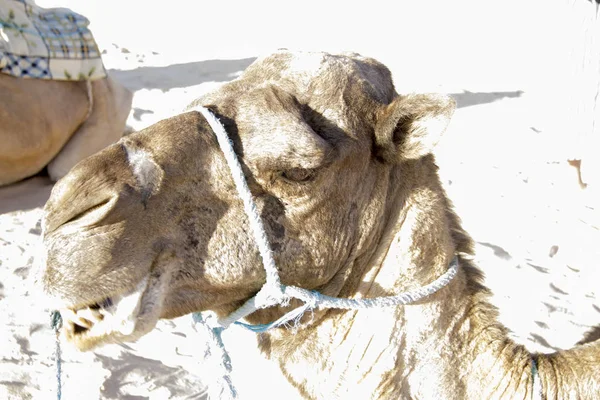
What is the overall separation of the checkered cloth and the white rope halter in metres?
3.79

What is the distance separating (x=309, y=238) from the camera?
74.3 inches

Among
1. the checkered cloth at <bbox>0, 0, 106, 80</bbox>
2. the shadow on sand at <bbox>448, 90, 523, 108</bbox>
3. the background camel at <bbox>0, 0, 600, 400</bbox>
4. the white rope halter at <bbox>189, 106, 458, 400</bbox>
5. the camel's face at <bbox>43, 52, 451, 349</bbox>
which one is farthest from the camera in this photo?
the shadow on sand at <bbox>448, 90, 523, 108</bbox>

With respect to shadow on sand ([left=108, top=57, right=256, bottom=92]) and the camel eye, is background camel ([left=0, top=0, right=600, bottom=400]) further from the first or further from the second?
the camel eye

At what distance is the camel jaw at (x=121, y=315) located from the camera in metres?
1.67

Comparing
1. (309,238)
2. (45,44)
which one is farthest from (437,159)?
(309,238)

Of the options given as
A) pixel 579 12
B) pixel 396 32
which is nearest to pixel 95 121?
pixel 579 12

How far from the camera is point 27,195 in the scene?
5.37 metres

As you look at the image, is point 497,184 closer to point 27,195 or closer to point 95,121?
point 95,121

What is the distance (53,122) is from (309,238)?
402 cm

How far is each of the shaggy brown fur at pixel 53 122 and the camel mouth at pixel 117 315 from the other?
380cm

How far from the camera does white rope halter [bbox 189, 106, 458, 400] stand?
1.80 meters

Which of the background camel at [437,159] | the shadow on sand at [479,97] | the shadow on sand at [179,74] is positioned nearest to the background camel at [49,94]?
the background camel at [437,159]

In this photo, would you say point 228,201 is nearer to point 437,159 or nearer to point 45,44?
point 45,44

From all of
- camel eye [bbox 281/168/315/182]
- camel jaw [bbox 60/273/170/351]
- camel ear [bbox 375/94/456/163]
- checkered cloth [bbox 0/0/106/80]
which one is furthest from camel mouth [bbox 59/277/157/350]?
checkered cloth [bbox 0/0/106/80]
